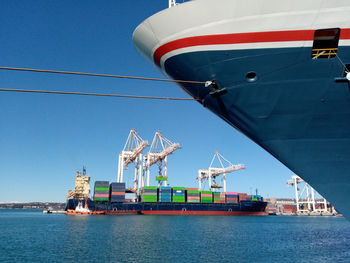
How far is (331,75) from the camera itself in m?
Result: 7.18

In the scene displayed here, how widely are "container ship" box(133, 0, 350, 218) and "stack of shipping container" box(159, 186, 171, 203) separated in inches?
2787

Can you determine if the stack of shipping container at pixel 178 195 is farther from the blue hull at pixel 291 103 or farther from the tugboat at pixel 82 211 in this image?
the blue hull at pixel 291 103

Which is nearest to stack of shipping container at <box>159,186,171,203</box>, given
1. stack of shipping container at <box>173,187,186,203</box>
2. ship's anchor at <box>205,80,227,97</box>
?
stack of shipping container at <box>173,187,186,203</box>

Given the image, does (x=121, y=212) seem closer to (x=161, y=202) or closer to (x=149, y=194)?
(x=149, y=194)

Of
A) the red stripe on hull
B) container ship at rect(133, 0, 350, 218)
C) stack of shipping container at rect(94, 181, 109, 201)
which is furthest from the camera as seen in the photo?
stack of shipping container at rect(94, 181, 109, 201)

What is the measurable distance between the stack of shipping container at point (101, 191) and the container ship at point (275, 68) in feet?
236

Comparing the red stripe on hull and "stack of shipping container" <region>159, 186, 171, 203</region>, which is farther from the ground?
"stack of shipping container" <region>159, 186, 171, 203</region>

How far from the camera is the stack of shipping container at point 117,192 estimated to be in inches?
2969

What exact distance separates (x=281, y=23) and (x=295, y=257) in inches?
750

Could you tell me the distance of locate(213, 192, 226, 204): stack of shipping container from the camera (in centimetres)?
8150

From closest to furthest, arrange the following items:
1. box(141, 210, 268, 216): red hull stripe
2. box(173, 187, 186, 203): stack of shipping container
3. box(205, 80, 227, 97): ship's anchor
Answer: box(205, 80, 227, 97): ship's anchor, box(141, 210, 268, 216): red hull stripe, box(173, 187, 186, 203): stack of shipping container

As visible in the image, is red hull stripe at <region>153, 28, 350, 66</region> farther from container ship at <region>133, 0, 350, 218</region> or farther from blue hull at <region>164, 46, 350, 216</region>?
blue hull at <region>164, 46, 350, 216</region>

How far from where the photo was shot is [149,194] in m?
77.1

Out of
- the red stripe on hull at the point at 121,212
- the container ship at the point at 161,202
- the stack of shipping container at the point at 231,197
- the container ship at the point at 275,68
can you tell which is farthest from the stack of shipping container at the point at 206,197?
the container ship at the point at 275,68
